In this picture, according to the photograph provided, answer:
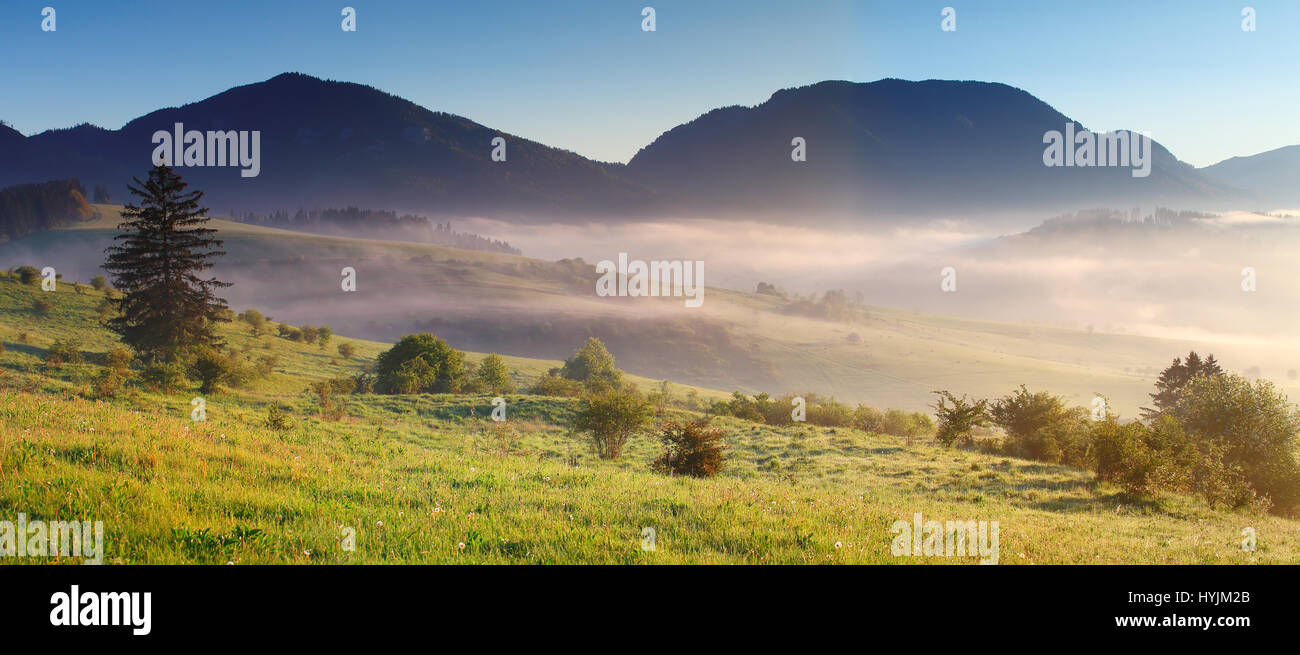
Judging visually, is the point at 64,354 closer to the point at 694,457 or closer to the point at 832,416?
the point at 694,457

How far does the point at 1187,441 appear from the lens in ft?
88.6

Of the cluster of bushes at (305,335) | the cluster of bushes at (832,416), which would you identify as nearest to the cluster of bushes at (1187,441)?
the cluster of bushes at (832,416)

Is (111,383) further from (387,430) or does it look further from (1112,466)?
(1112,466)

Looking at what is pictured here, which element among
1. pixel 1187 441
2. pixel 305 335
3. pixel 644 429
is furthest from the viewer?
pixel 305 335

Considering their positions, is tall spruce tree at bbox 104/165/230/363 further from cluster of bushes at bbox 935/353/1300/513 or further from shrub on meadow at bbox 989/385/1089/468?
shrub on meadow at bbox 989/385/1089/468

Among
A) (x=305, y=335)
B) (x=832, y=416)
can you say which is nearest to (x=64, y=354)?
(x=305, y=335)

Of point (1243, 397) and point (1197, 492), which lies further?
point (1243, 397)

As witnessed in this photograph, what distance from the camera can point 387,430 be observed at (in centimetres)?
3041

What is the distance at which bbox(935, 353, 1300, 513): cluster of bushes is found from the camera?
2425 cm

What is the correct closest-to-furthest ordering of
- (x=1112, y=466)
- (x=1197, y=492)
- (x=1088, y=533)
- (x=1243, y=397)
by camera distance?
1. (x=1088, y=533)
2. (x=1197, y=492)
3. (x=1112, y=466)
4. (x=1243, y=397)
